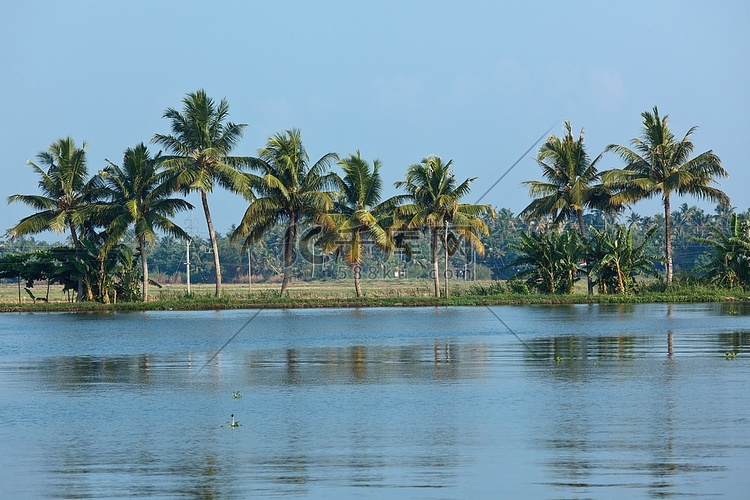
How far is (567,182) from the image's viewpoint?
4925cm

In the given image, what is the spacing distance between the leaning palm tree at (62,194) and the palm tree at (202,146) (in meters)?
4.31

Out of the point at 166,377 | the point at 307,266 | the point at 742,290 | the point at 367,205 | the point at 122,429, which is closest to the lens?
the point at 122,429

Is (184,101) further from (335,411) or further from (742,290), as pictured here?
(335,411)

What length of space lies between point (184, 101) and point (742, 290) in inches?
1049

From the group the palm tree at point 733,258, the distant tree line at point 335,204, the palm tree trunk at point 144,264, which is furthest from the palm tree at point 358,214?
the palm tree at point 733,258

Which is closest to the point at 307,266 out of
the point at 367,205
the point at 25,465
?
the point at 367,205

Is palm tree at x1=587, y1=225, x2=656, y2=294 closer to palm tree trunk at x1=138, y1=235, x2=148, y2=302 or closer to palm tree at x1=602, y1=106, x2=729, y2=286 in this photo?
palm tree at x1=602, y1=106, x2=729, y2=286

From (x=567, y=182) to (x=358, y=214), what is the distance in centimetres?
1045

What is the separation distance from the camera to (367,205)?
4925cm

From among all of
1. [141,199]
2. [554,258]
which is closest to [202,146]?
[141,199]

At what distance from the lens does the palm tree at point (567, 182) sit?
48594 millimetres

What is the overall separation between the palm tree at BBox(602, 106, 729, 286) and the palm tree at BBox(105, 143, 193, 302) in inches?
794

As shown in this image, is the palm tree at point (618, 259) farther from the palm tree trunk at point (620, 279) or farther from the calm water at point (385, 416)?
the calm water at point (385, 416)

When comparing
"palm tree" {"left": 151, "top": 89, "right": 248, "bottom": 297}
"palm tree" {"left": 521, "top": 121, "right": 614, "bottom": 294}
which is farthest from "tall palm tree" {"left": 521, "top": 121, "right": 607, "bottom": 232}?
"palm tree" {"left": 151, "top": 89, "right": 248, "bottom": 297}
